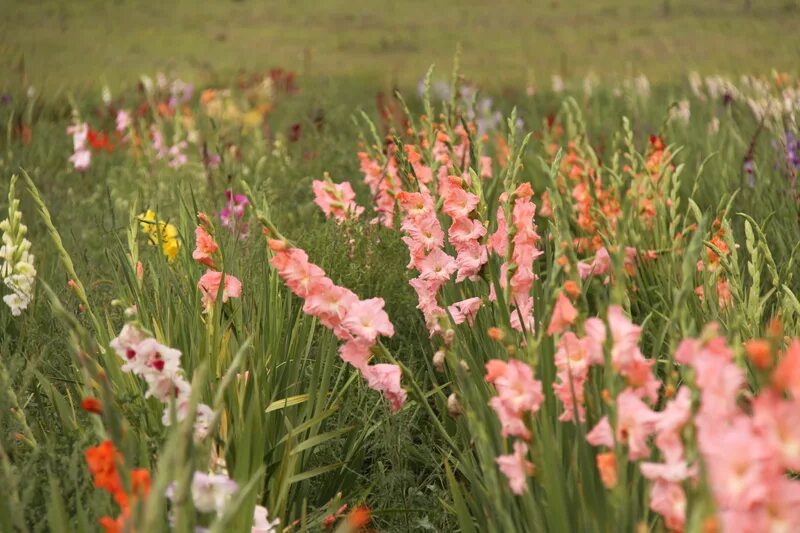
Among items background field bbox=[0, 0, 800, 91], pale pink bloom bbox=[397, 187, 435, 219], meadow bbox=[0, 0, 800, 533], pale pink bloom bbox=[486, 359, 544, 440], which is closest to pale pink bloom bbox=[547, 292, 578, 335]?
meadow bbox=[0, 0, 800, 533]

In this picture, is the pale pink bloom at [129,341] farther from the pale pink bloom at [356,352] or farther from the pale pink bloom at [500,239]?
the pale pink bloom at [500,239]

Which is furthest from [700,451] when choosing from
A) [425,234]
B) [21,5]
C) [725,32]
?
[21,5]

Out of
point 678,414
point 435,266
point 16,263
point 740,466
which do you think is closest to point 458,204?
point 435,266

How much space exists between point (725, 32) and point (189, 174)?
7180 millimetres

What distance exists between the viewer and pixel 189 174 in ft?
17.7

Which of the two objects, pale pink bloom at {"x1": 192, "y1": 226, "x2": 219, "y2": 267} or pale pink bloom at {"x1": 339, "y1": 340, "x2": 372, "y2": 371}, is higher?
pale pink bloom at {"x1": 192, "y1": 226, "x2": 219, "y2": 267}

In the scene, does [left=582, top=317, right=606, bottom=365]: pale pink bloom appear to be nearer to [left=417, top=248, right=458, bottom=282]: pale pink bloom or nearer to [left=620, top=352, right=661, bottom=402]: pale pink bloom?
[left=620, top=352, right=661, bottom=402]: pale pink bloom

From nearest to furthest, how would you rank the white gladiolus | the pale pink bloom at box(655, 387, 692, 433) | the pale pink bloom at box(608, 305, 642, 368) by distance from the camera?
the pale pink bloom at box(655, 387, 692, 433) → the pale pink bloom at box(608, 305, 642, 368) → the white gladiolus

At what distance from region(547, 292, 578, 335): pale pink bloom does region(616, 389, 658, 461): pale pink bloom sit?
195mm

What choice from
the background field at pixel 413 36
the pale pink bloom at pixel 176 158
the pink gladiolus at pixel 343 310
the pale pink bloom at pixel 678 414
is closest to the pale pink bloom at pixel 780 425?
the pale pink bloom at pixel 678 414

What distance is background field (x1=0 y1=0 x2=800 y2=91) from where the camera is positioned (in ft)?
30.2

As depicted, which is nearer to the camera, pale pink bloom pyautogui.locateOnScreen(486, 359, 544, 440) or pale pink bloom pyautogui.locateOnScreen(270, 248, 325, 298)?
pale pink bloom pyautogui.locateOnScreen(486, 359, 544, 440)

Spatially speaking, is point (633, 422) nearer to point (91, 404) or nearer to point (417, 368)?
point (91, 404)

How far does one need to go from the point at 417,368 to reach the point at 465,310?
2.37 ft
